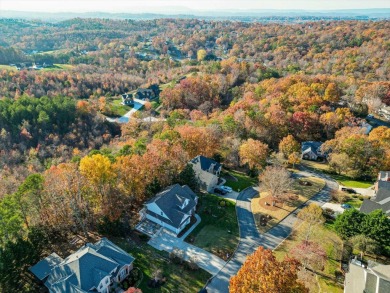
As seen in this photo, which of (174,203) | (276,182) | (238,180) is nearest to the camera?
(174,203)

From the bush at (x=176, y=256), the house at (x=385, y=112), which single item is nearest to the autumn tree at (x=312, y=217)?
the bush at (x=176, y=256)

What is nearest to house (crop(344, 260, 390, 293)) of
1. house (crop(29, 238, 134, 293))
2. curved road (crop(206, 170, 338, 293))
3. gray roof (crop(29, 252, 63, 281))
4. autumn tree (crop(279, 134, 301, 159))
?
curved road (crop(206, 170, 338, 293))

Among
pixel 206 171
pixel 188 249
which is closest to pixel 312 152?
pixel 206 171

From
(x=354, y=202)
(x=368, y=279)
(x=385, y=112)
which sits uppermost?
(x=368, y=279)

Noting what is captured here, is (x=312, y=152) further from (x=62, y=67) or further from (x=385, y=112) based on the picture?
(x=62, y=67)

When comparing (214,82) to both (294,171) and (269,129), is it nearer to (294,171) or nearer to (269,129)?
(269,129)

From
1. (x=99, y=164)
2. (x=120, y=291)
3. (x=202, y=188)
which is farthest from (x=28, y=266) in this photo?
(x=202, y=188)

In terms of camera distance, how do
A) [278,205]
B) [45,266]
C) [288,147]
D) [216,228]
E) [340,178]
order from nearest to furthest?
[45,266] < [216,228] < [278,205] < [340,178] < [288,147]
